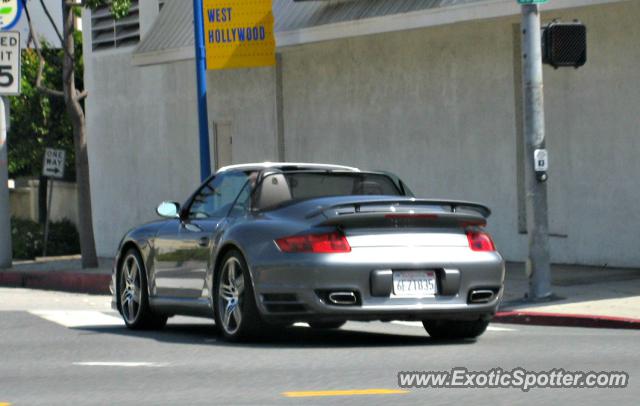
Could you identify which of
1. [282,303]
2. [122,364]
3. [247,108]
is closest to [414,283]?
[282,303]

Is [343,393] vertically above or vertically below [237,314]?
below

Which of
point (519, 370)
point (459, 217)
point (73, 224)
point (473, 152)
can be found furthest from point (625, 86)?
point (73, 224)

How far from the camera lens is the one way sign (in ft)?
109

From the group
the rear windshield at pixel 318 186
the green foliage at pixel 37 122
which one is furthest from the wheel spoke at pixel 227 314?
the green foliage at pixel 37 122

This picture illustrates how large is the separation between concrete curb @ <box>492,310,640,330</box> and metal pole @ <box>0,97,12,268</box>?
15893 mm

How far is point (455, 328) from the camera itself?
43.6 ft

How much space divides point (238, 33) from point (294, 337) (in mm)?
11955

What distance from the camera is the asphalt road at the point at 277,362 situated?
9.41 meters

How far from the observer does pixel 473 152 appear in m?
23.8

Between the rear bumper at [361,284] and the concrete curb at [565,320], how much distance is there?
274 centimetres

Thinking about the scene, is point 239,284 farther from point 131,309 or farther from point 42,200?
point 42,200

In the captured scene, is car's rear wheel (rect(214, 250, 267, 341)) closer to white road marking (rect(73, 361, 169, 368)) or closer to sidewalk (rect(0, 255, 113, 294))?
white road marking (rect(73, 361, 169, 368))

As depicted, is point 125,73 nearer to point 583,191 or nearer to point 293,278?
point 583,191

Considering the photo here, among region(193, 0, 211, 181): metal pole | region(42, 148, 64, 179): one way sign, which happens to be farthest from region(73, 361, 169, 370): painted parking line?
region(42, 148, 64, 179): one way sign
